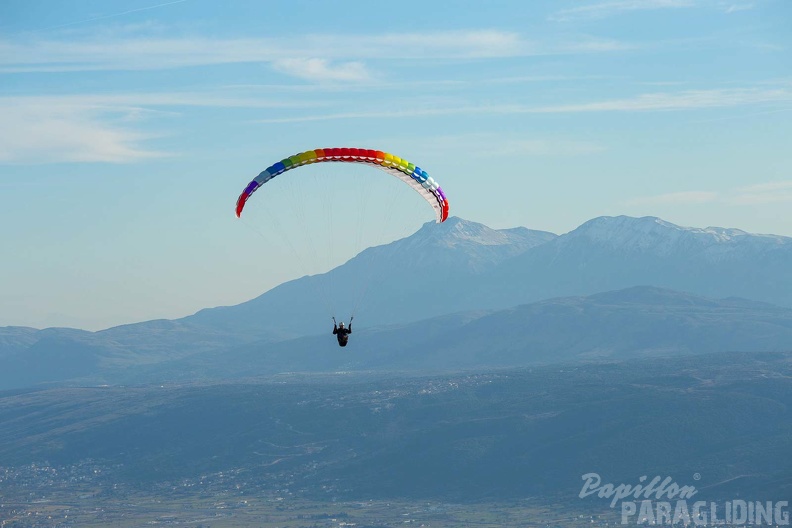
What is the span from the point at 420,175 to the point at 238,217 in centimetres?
1522

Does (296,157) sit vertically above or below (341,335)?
above

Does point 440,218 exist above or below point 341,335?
above

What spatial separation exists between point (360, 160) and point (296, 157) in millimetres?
5484

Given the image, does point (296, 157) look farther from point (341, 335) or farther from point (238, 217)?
point (341, 335)

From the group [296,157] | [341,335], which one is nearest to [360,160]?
[296,157]

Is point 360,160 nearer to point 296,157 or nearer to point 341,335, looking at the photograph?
point 296,157

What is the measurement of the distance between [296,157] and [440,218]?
1264 centimetres

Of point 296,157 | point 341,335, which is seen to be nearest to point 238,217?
point 296,157

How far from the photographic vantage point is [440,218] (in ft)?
344

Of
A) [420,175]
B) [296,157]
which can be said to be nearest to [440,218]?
[420,175]

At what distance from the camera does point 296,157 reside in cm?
10362

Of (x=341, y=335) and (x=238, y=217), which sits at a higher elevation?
(x=238, y=217)

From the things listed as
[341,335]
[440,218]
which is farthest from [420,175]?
[341,335]

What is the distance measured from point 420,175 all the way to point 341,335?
15161mm
